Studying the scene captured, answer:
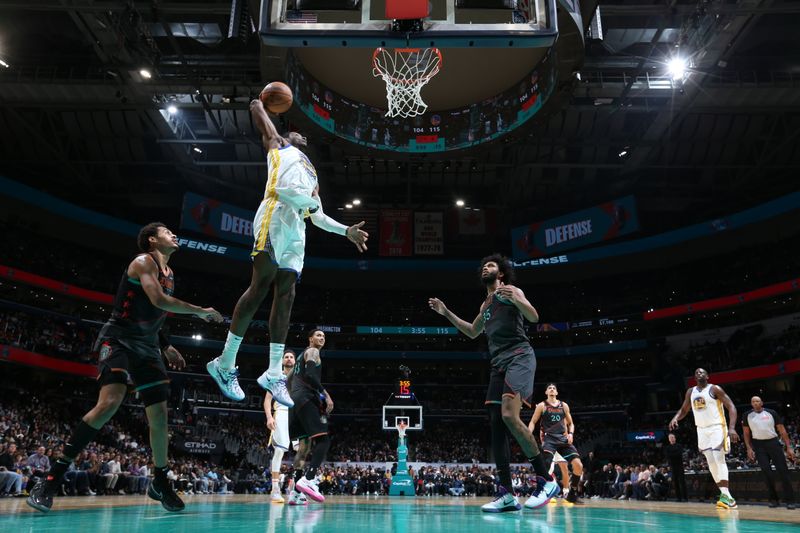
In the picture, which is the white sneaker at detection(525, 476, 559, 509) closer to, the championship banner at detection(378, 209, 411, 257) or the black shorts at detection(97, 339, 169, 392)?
the black shorts at detection(97, 339, 169, 392)

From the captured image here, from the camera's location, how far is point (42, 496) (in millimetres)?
4633

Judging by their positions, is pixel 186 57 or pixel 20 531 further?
pixel 186 57

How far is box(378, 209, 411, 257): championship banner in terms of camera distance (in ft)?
100

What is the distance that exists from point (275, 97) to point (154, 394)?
2658 mm

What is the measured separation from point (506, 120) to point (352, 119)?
4092 mm

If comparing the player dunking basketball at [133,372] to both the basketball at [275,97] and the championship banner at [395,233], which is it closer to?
the basketball at [275,97]

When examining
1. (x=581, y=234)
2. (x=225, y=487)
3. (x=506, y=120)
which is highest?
(x=581, y=234)

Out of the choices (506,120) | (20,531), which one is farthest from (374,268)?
(20,531)

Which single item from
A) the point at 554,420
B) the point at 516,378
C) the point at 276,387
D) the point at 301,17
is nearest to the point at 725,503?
the point at 554,420

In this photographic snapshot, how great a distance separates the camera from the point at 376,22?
7.04 meters

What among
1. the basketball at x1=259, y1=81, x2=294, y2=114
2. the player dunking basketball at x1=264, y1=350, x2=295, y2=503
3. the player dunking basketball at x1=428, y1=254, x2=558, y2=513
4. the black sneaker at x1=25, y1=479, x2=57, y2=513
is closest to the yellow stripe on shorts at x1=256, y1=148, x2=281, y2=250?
the basketball at x1=259, y1=81, x2=294, y2=114

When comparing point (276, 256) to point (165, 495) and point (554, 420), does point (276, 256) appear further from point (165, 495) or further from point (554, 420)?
point (554, 420)

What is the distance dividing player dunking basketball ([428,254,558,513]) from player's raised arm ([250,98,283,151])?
7.27ft

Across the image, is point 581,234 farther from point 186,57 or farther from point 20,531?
point 20,531
